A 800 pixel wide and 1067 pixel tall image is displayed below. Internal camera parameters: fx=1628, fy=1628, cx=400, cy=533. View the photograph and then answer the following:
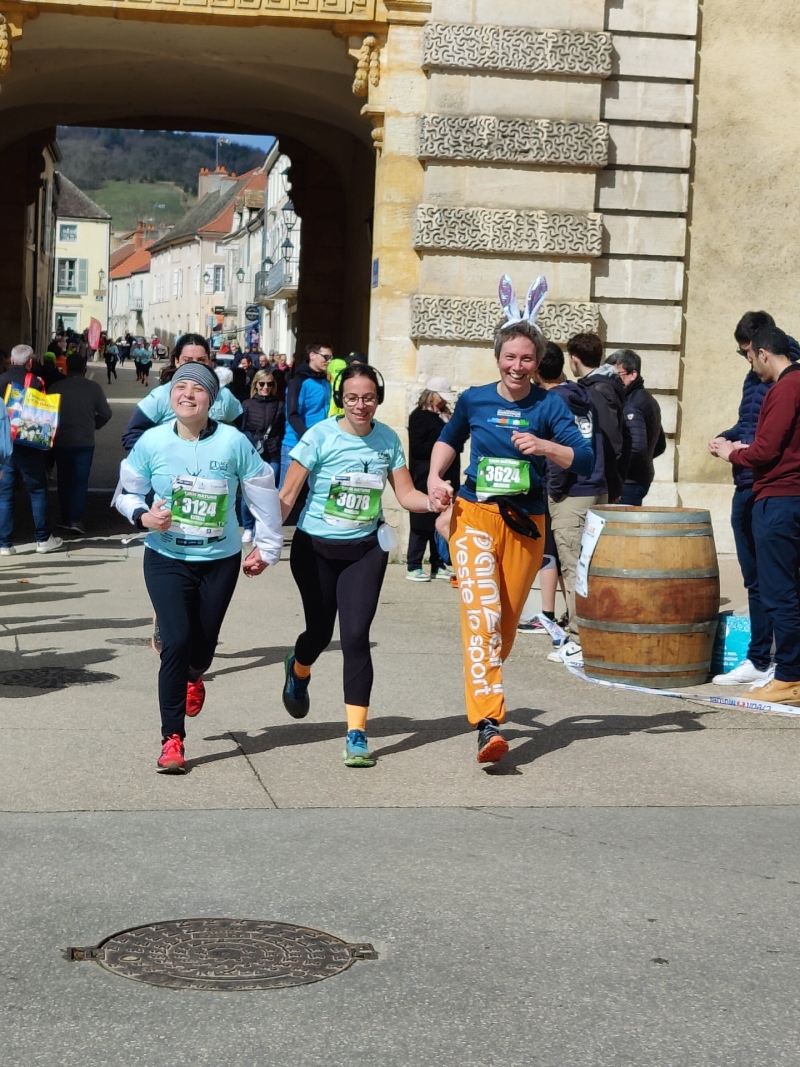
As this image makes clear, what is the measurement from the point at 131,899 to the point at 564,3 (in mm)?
11436

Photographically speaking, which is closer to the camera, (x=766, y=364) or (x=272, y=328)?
(x=766, y=364)

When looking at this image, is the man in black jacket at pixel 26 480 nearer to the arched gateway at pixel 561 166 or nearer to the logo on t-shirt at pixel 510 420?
the arched gateway at pixel 561 166

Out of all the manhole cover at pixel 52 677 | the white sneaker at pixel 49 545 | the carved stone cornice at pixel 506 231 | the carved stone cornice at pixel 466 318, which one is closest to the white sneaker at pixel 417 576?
the carved stone cornice at pixel 466 318

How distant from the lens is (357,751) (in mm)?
7066

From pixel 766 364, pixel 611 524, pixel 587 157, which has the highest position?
pixel 587 157

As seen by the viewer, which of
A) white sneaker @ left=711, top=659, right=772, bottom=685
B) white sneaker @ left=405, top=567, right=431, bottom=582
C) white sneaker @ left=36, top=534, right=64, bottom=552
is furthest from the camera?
white sneaker @ left=36, top=534, right=64, bottom=552

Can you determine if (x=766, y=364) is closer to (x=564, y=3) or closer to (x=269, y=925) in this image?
(x=269, y=925)

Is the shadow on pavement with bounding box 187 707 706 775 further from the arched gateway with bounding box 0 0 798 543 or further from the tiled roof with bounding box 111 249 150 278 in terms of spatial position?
the tiled roof with bounding box 111 249 150 278

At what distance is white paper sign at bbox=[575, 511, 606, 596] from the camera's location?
360 inches

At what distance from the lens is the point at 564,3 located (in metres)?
14.6

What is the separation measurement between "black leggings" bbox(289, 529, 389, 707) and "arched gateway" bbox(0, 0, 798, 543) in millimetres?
7493

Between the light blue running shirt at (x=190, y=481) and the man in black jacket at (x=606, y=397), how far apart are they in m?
3.82

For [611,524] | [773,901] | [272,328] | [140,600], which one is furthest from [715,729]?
[272,328]

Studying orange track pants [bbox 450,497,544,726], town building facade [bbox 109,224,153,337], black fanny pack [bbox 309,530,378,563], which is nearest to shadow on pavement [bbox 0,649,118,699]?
black fanny pack [bbox 309,530,378,563]
